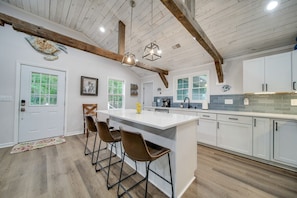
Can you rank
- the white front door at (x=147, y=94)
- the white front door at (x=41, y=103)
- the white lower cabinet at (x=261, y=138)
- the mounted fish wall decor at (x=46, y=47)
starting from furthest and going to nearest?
the white front door at (x=147, y=94) < the mounted fish wall decor at (x=46, y=47) < the white front door at (x=41, y=103) < the white lower cabinet at (x=261, y=138)

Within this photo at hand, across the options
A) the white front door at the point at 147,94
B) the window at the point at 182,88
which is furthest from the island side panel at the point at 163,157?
the white front door at the point at 147,94

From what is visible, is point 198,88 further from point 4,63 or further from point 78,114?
point 4,63

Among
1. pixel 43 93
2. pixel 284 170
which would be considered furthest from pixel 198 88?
pixel 43 93

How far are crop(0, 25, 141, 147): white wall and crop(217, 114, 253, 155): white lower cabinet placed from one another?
3775 millimetres

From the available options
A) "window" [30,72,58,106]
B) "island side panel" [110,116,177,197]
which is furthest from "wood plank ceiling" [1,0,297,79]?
"island side panel" [110,116,177,197]

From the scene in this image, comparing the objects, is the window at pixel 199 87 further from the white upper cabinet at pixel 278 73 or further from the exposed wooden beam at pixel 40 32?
A: the exposed wooden beam at pixel 40 32

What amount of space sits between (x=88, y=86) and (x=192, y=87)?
3633 mm

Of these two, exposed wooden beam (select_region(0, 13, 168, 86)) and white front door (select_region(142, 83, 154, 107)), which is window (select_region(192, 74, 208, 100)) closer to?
white front door (select_region(142, 83, 154, 107))

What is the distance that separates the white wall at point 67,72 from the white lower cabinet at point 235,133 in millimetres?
3775

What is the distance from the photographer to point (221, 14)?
2.15 m

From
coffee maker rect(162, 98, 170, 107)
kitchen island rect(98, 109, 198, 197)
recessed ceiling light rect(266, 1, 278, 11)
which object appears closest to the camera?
kitchen island rect(98, 109, 198, 197)

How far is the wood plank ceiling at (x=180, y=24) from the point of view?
2008mm

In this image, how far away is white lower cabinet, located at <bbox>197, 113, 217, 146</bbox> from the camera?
2.78 m

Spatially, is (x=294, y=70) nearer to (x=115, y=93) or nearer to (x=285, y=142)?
(x=285, y=142)
